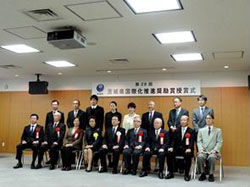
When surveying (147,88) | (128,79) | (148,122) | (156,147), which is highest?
(128,79)

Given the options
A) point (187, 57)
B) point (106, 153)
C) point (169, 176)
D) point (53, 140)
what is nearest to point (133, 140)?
point (106, 153)

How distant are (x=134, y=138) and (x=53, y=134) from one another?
6.65 ft

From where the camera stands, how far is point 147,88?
882 centimetres

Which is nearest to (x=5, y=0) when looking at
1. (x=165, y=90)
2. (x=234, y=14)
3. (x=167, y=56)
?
(x=234, y=14)

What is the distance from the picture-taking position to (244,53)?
623cm

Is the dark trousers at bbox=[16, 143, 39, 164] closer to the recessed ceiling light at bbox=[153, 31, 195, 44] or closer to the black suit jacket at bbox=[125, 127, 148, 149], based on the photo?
the black suit jacket at bbox=[125, 127, 148, 149]

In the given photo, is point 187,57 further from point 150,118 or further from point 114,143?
point 114,143

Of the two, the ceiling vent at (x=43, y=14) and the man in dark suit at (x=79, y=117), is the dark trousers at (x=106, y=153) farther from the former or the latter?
the ceiling vent at (x=43, y=14)

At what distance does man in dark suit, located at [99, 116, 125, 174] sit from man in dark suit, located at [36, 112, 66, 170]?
111 cm

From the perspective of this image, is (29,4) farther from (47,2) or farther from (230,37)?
(230,37)

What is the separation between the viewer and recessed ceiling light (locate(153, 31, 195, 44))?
4988mm

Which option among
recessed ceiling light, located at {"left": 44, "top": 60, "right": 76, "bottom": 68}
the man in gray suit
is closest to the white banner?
the man in gray suit

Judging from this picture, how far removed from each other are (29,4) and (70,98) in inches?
232

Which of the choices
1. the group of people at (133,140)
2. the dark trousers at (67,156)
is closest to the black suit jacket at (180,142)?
the group of people at (133,140)
